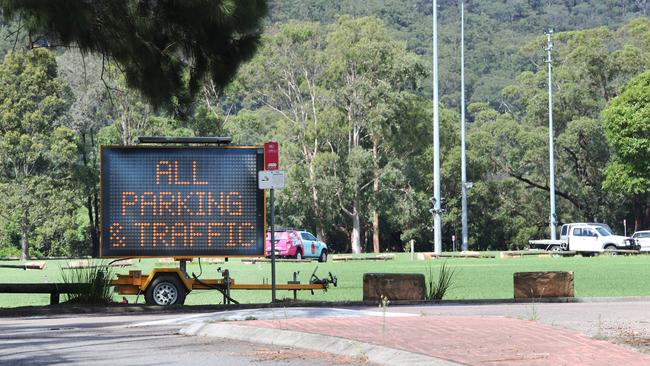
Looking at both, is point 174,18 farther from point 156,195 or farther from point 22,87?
point 22,87

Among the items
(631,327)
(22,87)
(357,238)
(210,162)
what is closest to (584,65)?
(357,238)

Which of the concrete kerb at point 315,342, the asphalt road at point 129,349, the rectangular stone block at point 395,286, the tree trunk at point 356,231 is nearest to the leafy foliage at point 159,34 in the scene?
the asphalt road at point 129,349

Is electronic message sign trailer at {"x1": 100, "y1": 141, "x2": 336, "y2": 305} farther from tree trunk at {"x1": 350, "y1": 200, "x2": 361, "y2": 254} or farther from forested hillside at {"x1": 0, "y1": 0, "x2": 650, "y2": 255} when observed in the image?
tree trunk at {"x1": 350, "y1": 200, "x2": 361, "y2": 254}

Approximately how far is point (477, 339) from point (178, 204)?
10.4m

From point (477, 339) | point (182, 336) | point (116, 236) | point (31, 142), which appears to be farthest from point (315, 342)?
point (31, 142)

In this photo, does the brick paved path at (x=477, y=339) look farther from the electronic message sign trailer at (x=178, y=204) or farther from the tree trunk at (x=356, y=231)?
the tree trunk at (x=356, y=231)

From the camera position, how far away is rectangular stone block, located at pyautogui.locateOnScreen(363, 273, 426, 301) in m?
24.2

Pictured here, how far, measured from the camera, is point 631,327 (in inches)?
637

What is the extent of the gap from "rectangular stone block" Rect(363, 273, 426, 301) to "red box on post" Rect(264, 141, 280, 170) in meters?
2.99

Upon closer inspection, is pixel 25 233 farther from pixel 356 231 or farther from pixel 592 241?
pixel 592 241

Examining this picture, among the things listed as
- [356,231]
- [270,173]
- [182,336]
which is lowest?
[182,336]

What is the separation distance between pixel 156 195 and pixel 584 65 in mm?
77191

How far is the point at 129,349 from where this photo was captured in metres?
14.6

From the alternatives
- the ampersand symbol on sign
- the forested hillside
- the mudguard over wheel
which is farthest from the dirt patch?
the forested hillside
